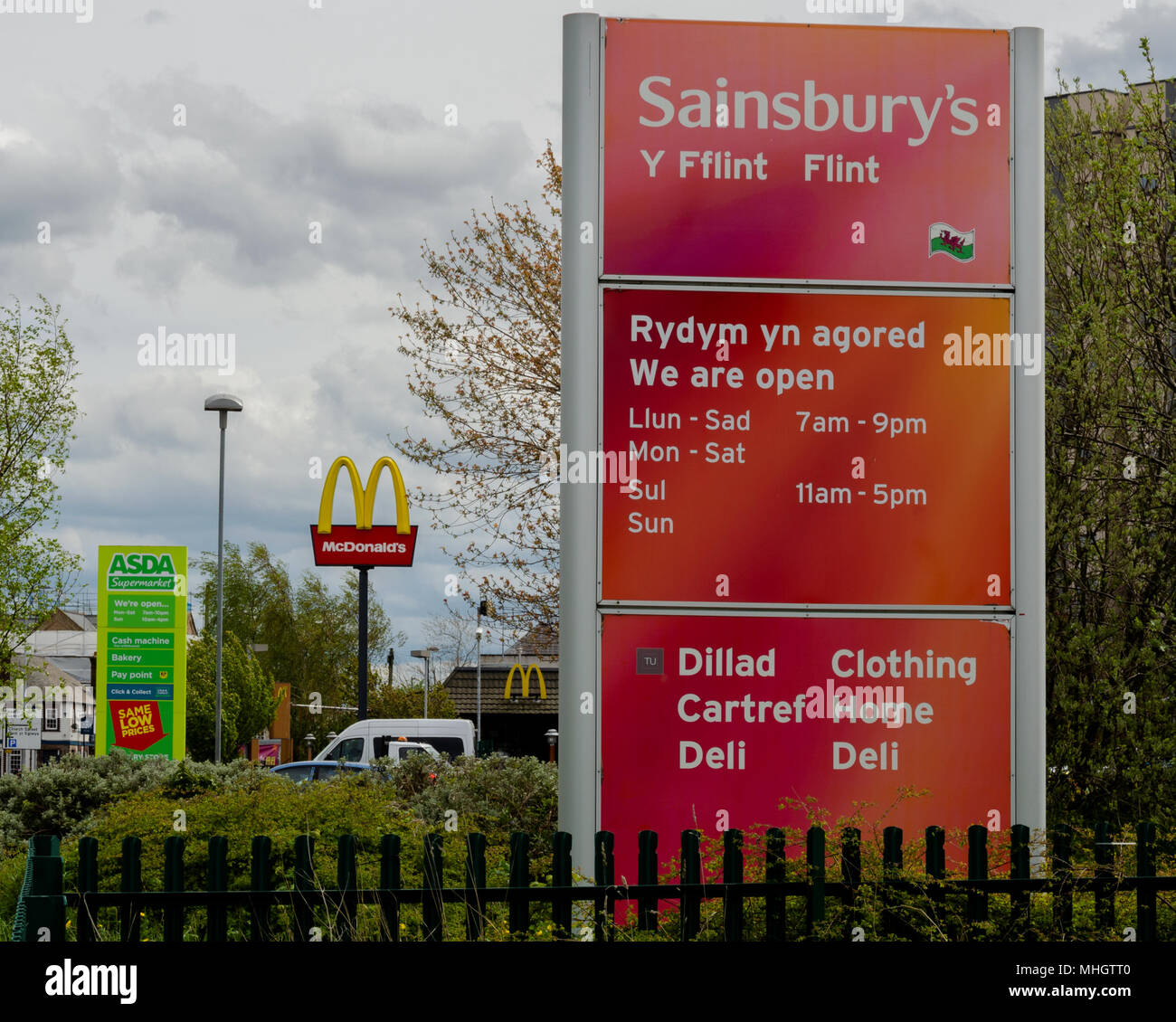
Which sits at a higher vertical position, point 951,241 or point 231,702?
point 951,241

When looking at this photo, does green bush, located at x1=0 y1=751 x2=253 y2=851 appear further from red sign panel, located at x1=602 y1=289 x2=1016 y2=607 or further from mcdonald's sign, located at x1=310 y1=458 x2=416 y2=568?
mcdonald's sign, located at x1=310 y1=458 x2=416 y2=568

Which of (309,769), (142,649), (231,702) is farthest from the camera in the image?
(231,702)

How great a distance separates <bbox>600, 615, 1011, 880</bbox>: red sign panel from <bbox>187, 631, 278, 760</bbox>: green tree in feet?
150

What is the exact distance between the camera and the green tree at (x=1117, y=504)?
1038cm

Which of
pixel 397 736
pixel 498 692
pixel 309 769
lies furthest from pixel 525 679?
pixel 309 769

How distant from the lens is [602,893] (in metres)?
4.83

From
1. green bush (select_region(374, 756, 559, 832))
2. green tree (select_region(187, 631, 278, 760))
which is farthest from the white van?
green tree (select_region(187, 631, 278, 760))

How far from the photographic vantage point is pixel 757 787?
5.91m

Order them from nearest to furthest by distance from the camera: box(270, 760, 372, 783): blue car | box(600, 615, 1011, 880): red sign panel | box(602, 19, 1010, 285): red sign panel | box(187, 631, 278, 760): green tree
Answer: box(600, 615, 1011, 880): red sign panel
box(602, 19, 1010, 285): red sign panel
box(270, 760, 372, 783): blue car
box(187, 631, 278, 760): green tree

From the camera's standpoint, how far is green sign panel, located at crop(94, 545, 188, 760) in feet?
74.4

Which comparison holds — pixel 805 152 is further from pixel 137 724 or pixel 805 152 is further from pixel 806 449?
pixel 137 724

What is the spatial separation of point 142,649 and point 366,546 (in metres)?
6.55

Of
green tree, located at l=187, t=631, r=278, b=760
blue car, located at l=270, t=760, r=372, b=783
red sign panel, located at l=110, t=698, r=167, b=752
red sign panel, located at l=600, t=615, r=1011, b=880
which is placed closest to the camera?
red sign panel, located at l=600, t=615, r=1011, b=880

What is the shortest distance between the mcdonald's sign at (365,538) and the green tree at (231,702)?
22.9 meters
